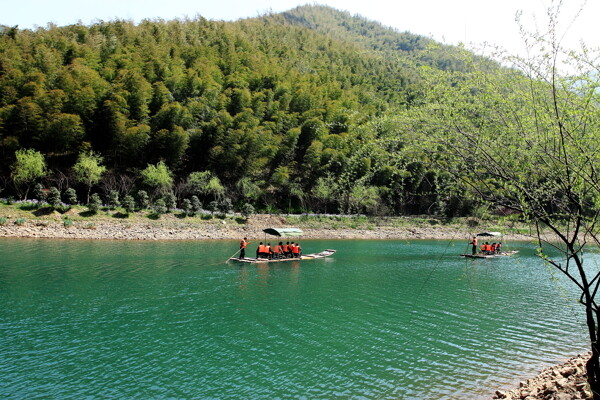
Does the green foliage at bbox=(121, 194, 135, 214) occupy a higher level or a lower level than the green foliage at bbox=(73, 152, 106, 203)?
lower

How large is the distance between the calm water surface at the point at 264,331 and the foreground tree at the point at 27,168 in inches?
829

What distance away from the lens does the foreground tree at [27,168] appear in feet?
133

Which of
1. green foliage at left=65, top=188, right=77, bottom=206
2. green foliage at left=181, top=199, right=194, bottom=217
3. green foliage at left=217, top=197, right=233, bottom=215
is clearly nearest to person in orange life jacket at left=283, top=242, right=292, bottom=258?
green foliage at left=181, top=199, right=194, bottom=217

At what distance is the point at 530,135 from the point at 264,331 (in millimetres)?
9485

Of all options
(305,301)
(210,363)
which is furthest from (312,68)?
(210,363)

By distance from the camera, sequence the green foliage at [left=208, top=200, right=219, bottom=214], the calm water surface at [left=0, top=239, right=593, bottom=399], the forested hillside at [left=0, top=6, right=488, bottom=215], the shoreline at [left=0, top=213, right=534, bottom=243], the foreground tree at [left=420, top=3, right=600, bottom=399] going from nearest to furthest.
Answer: the foreground tree at [left=420, top=3, right=600, bottom=399]
the calm water surface at [left=0, top=239, right=593, bottom=399]
the shoreline at [left=0, top=213, right=534, bottom=243]
the forested hillside at [left=0, top=6, right=488, bottom=215]
the green foliage at [left=208, top=200, right=219, bottom=214]

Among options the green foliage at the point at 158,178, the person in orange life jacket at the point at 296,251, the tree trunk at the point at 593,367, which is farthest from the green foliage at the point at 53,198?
the tree trunk at the point at 593,367

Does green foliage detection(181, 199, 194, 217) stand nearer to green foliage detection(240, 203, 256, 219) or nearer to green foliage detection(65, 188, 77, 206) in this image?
green foliage detection(240, 203, 256, 219)

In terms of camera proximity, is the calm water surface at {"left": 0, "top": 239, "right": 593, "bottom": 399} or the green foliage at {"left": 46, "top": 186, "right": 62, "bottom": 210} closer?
the calm water surface at {"left": 0, "top": 239, "right": 593, "bottom": 399}

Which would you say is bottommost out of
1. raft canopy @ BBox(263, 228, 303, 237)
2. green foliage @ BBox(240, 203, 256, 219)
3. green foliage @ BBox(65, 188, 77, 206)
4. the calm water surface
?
the calm water surface

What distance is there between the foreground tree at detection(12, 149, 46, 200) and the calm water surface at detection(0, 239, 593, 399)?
21061mm

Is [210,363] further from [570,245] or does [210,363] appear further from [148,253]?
[148,253]

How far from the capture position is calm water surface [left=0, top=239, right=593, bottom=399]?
29.7 feet

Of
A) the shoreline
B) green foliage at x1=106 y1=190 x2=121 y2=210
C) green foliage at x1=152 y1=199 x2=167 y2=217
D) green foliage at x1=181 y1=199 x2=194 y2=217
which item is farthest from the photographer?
green foliage at x1=181 y1=199 x2=194 y2=217
